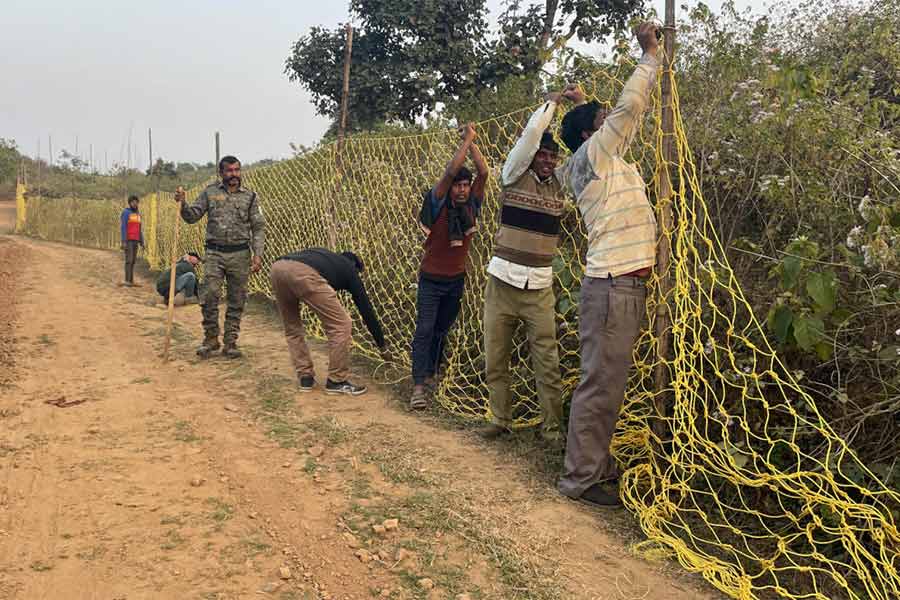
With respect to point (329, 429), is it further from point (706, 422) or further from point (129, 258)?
point (129, 258)

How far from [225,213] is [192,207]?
0.28 m

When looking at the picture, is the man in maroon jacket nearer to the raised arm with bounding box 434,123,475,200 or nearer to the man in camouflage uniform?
the raised arm with bounding box 434,123,475,200

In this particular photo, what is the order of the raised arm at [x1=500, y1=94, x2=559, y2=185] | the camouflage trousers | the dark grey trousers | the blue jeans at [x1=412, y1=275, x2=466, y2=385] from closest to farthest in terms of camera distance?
the raised arm at [x1=500, y1=94, x2=559, y2=185], the blue jeans at [x1=412, y1=275, x2=466, y2=385], the camouflage trousers, the dark grey trousers

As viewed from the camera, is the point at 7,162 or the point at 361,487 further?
the point at 7,162

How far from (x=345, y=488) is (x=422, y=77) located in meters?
9.50

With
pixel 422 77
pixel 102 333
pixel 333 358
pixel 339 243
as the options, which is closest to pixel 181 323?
pixel 102 333

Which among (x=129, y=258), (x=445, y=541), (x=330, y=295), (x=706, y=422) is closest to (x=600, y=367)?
(x=706, y=422)

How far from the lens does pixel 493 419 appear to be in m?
3.79

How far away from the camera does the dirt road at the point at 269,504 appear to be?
2389 millimetres

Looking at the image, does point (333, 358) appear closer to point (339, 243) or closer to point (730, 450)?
point (339, 243)

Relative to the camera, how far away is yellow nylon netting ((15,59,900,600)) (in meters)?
2.39

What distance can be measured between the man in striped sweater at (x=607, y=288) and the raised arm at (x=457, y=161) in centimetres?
99

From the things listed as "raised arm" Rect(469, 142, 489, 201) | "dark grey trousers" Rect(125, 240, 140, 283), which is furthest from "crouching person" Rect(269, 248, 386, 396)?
"dark grey trousers" Rect(125, 240, 140, 283)

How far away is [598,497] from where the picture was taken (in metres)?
3.02
